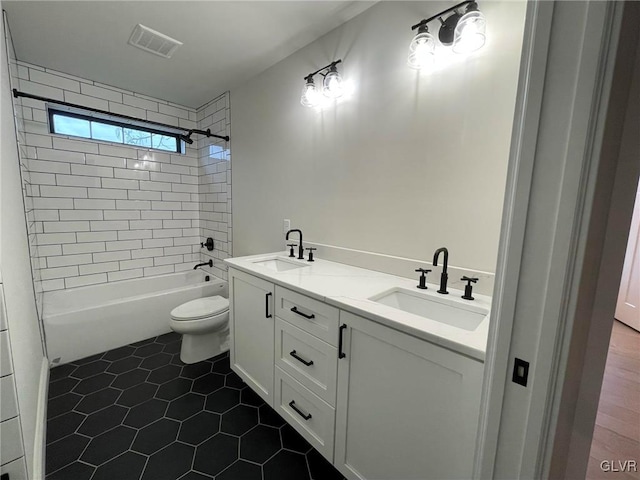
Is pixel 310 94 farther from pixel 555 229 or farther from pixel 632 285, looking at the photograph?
pixel 632 285

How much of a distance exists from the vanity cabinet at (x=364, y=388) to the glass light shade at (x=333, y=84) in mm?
1263

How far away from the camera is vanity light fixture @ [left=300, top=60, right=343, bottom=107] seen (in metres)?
1.64

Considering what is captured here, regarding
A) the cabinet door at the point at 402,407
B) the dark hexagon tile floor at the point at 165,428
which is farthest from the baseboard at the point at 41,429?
the cabinet door at the point at 402,407

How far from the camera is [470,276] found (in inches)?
48.1

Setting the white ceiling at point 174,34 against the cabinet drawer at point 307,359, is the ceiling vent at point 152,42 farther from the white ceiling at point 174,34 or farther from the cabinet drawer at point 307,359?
the cabinet drawer at point 307,359

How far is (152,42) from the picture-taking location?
73.5 inches

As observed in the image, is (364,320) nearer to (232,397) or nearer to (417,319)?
(417,319)

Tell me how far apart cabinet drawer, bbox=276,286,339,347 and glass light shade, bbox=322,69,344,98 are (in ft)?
4.16

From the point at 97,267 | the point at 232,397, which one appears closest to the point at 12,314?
the point at 232,397

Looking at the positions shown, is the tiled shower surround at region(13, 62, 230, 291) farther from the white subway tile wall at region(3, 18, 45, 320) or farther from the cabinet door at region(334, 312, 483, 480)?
the cabinet door at region(334, 312, 483, 480)

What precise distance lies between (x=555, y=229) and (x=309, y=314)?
967mm

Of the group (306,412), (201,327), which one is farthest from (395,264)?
(201,327)

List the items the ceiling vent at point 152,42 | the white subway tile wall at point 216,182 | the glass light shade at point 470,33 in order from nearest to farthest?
1. the glass light shade at point 470,33
2. the ceiling vent at point 152,42
3. the white subway tile wall at point 216,182

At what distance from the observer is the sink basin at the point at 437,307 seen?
3.53ft
